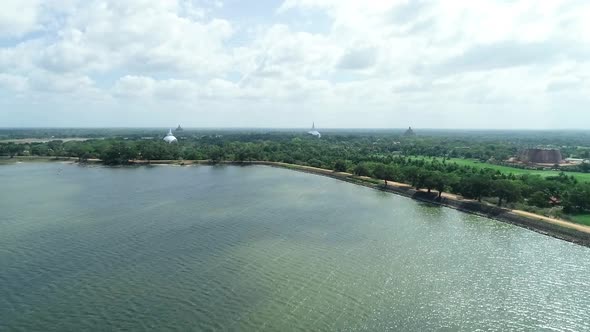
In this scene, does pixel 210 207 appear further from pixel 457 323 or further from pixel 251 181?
pixel 457 323

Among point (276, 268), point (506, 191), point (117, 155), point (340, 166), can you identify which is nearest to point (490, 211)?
point (506, 191)

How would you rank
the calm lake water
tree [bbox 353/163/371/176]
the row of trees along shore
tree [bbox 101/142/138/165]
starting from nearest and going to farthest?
the calm lake water, the row of trees along shore, tree [bbox 353/163/371/176], tree [bbox 101/142/138/165]

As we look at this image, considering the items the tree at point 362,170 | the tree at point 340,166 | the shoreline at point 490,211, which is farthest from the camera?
the tree at point 340,166

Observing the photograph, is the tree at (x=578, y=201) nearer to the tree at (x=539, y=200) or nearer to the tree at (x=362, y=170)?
the tree at (x=539, y=200)

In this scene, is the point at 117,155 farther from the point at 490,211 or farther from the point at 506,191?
the point at 506,191

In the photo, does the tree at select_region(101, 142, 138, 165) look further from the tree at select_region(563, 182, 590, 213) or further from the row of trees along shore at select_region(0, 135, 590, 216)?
the tree at select_region(563, 182, 590, 213)

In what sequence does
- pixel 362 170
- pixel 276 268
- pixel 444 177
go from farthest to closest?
pixel 362 170 → pixel 444 177 → pixel 276 268

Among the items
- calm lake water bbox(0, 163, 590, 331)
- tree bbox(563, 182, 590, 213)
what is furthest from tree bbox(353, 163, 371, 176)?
tree bbox(563, 182, 590, 213)

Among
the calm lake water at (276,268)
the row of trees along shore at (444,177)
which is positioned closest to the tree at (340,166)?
the row of trees along shore at (444,177)
